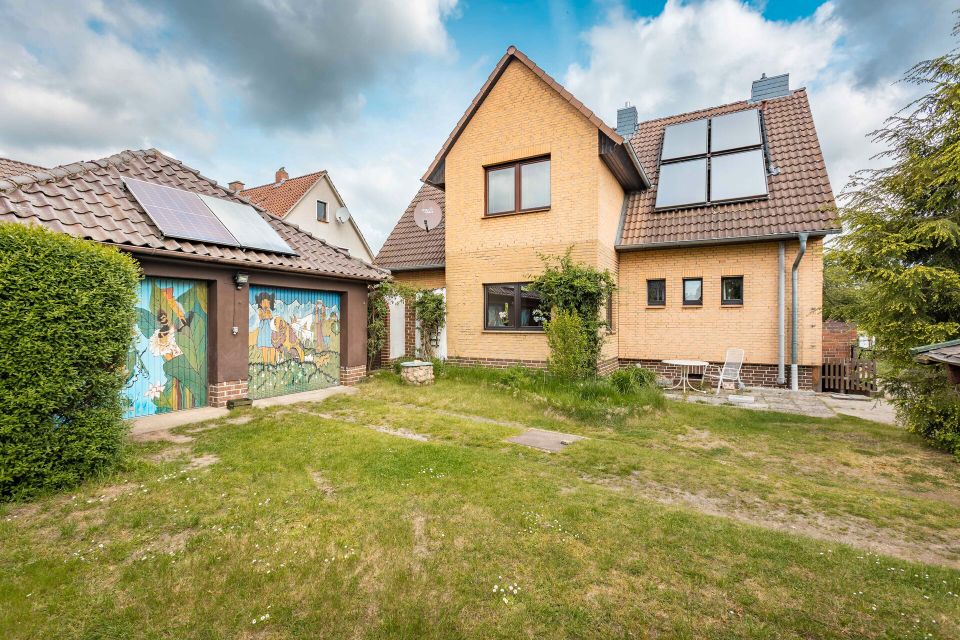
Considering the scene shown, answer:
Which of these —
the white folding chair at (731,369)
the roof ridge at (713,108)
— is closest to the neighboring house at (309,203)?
the roof ridge at (713,108)

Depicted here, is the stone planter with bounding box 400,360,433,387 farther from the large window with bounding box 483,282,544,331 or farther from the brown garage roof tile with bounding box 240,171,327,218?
the brown garage roof tile with bounding box 240,171,327,218

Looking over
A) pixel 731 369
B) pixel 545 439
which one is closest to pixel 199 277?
pixel 545 439

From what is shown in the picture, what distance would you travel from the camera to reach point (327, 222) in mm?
24641

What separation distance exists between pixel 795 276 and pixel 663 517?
9568 millimetres

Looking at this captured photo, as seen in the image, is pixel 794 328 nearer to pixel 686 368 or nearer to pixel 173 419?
pixel 686 368

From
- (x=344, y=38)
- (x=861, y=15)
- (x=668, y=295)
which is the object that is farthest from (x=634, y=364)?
(x=344, y=38)

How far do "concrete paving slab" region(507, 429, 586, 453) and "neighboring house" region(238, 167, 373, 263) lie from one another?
55.6ft

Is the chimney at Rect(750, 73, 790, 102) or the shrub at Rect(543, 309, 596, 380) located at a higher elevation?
the chimney at Rect(750, 73, 790, 102)

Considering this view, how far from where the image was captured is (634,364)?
39.8 feet

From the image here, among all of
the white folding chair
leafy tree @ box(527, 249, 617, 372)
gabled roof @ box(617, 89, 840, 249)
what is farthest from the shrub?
gabled roof @ box(617, 89, 840, 249)

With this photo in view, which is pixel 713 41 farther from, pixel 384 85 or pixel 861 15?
pixel 384 85

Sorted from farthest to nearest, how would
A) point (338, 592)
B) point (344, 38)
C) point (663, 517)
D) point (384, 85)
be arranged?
point (384, 85), point (344, 38), point (663, 517), point (338, 592)

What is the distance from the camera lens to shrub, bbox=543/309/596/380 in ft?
29.5

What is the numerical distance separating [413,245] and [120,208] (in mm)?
8202
